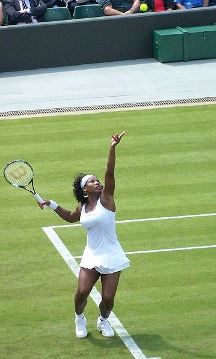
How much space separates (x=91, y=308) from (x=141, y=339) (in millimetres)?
1312

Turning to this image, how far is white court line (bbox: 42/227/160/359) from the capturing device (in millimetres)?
14589

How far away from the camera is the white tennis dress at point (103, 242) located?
1456 centimetres

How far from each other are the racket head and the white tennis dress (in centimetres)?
101

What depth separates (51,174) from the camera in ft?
71.9

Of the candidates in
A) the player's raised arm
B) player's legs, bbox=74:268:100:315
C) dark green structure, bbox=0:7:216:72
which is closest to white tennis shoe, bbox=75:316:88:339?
player's legs, bbox=74:268:100:315

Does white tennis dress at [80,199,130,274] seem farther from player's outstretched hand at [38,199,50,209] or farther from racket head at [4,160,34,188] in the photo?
racket head at [4,160,34,188]

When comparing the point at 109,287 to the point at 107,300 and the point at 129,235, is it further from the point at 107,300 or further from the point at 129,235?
the point at 129,235

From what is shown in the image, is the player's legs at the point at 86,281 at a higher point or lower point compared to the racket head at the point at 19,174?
lower

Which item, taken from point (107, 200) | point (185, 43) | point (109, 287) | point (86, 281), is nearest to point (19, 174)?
point (107, 200)

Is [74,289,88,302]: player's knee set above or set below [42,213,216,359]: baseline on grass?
above

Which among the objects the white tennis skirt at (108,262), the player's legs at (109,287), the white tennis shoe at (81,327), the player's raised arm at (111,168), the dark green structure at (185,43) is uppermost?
the player's raised arm at (111,168)

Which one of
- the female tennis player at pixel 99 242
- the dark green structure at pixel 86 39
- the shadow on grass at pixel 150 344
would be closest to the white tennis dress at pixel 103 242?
the female tennis player at pixel 99 242

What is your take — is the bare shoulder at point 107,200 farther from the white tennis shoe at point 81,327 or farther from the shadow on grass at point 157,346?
the shadow on grass at point 157,346

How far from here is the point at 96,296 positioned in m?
16.5
